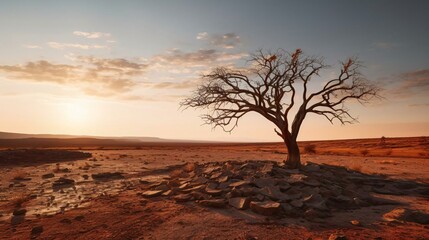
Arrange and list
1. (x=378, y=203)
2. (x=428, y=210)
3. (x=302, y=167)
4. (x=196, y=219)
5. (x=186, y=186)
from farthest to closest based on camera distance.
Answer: (x=302, y=167)
(x=186, y=186)
(x=378, y=203)
(x=428, y=210)
(x=196, y=219)

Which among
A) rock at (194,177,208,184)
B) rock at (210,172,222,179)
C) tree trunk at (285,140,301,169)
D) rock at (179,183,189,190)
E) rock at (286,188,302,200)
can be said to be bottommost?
rock at (179,183,189,190)

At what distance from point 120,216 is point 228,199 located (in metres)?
3.77

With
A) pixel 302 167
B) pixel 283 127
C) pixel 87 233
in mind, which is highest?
pixel 283 127

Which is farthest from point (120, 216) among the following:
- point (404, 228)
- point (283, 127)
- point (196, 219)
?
point (283, 127)

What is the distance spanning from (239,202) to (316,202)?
2.78 metres

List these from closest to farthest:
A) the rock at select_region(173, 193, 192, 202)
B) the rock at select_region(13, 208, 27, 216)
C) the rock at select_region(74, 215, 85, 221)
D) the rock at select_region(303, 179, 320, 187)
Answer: the rock at select_region(74, 215, 85, 221), the rock at select_region(13, 208, 27, 216), the rock at select_region(173, 193, 192, 202), the rock at select_region(303, 179, 320, 187)

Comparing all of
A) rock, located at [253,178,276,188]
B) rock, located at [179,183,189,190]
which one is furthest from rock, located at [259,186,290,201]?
rock, located at [179,183,189,190]

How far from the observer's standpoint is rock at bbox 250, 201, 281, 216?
967 centimetres

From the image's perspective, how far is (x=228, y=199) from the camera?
11.2 metres

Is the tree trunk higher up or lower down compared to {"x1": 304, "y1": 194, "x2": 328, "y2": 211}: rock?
higher up

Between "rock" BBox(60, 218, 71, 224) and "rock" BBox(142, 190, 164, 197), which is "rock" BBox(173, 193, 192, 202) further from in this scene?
"rock" BBox(60, 218, 71, 224)

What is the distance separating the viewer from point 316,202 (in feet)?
35.8

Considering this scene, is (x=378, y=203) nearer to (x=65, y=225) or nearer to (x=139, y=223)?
(x=139, y=223)

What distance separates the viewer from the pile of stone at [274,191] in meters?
10.3
